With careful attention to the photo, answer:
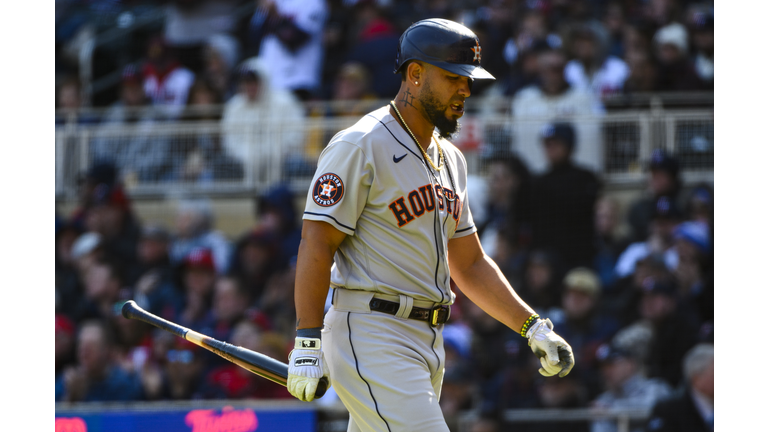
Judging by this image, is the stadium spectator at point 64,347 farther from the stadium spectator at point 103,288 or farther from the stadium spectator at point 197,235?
the stadium spectator at point 197,235

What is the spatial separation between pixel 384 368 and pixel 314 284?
36 centimetres

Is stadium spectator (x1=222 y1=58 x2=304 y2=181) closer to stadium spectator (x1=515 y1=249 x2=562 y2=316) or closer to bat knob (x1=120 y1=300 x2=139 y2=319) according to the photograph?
stadium spectator (x1=515 y1=249 x2=562 y2=316)

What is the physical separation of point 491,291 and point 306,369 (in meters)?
0.91

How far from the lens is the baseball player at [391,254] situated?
2.93 metres

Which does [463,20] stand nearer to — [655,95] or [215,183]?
[655,95]

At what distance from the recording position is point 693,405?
19.8ft

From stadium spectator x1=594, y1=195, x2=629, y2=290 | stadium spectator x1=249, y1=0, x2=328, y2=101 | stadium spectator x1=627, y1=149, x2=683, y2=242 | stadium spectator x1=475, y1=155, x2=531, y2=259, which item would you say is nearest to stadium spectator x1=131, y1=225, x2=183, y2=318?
stadium spectator x1=249, y1=0, x2=328, y2=101

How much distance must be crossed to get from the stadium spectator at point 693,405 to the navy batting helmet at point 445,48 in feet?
12.3

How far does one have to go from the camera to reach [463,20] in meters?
8.38

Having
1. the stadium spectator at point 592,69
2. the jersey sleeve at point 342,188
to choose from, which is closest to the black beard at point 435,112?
the jersey sleeve at point 342,188

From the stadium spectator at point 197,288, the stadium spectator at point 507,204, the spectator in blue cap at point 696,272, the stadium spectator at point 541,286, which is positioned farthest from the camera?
the stadium spectator at point 197,288

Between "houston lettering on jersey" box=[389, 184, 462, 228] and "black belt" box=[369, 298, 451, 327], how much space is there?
271mm

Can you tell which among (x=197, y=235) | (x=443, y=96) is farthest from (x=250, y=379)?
(x=443, y=96)

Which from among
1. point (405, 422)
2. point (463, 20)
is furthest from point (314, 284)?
point (463, 20)
